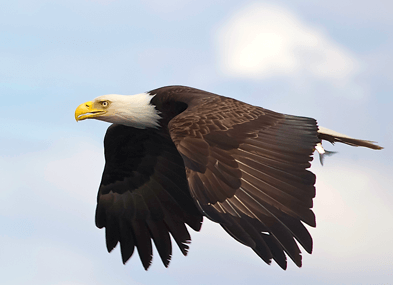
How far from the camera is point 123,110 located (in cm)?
659

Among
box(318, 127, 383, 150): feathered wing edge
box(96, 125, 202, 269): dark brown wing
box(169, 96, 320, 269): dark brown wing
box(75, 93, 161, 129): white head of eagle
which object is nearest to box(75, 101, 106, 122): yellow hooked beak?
box(75, 93, 161, 129): white head of eagle

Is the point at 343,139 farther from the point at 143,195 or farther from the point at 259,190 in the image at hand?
the point at 143,195

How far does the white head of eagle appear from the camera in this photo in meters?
6.49

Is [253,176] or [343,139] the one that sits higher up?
[343,139]

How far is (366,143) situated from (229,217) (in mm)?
2774

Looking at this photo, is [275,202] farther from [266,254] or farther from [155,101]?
[155,101]

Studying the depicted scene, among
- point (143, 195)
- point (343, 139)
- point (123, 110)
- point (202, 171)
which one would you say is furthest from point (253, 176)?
point (143, 195)

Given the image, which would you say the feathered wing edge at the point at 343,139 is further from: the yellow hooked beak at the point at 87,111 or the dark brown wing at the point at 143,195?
the yellow hooked beak at the point at 87,111

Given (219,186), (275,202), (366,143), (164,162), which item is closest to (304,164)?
(275,202)

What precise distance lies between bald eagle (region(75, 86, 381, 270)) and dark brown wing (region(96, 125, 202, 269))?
0.5 inches

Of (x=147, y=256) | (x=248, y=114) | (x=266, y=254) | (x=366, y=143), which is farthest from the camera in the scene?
(x=147, y=256)

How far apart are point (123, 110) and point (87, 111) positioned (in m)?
0.47

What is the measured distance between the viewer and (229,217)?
437 centimetres

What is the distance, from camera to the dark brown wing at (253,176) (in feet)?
14.3
